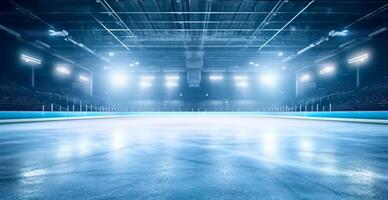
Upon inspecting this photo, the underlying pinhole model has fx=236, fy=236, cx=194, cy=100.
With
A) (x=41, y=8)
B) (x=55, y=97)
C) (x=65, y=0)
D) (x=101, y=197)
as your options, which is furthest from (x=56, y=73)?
(x=101, y=197)

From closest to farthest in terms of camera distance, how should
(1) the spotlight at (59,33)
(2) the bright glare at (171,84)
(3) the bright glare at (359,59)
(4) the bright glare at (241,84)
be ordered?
1. (1) the spotlight at (59,33)
2. (3) the bright glare at (359,59)
3. (2) the bright glare at (171,84)
4. (4) the bright glare at (241,84)

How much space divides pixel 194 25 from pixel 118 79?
70.4 ft

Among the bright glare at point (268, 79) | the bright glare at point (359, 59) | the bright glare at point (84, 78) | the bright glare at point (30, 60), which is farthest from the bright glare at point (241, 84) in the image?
the bright glare at point (30, 60)

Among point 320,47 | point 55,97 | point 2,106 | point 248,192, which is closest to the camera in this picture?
point 248,192

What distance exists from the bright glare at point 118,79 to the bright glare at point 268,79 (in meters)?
19.4

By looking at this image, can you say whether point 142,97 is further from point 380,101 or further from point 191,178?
point 191,178

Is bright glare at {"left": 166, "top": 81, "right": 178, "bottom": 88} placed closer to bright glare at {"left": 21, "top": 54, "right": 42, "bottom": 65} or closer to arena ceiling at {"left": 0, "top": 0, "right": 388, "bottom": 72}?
arena ceiling at {"left": 0, "top": 0, "right": 388, "bottom": 72}

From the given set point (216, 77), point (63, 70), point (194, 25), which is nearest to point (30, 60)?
point (63, 70)

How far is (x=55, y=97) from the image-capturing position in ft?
73.0

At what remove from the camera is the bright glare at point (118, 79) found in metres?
33.0

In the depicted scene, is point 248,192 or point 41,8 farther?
point 41,8

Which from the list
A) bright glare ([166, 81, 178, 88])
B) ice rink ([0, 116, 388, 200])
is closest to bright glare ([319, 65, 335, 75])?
bright glare ([166, 81, 178, 88])

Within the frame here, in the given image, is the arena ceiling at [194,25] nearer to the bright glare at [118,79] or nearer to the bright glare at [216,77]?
the bright glare at [118,79]

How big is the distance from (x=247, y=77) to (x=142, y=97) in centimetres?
1515
